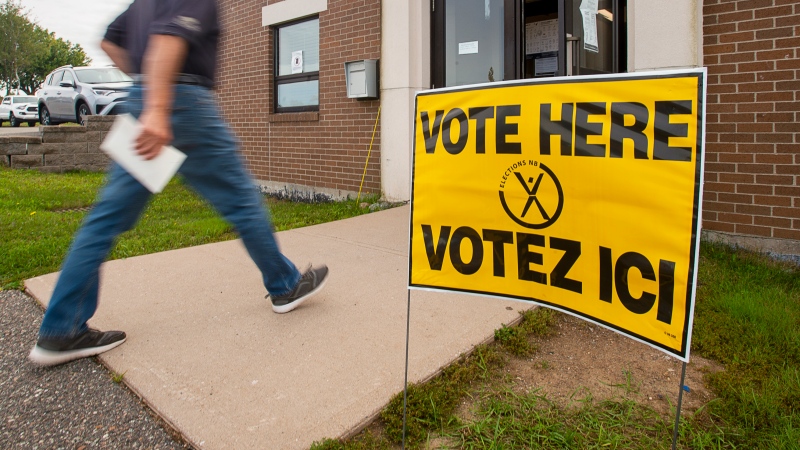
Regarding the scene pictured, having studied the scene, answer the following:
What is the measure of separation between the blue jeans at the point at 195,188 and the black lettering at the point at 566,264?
1.44 m

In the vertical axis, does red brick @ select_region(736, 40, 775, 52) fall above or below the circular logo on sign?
above

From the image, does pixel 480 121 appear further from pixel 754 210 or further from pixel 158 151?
pixel 754 210

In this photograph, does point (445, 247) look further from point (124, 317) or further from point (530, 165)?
point (124, 317)

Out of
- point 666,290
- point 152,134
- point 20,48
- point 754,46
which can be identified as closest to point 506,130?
point 666,290

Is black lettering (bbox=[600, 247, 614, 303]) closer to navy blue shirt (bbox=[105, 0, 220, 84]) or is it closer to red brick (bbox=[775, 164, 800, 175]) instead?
navy blue shirt (bbox=[105, 0, 220, 84])

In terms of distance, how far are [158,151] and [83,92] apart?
524 inches

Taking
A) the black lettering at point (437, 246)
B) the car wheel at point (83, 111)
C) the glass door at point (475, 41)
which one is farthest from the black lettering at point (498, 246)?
the car wheel at point (83, 111)

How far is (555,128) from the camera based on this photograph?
199 cm

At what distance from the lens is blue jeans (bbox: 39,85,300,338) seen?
2490 mm

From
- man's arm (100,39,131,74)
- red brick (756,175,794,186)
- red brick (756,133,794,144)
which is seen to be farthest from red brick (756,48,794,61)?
man's arm (100,39,131,74)

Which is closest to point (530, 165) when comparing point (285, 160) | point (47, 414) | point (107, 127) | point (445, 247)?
point (445, 247)

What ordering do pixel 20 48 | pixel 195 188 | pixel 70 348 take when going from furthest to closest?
pixel 20 48 < pixel 195 188 < pixel 70 348

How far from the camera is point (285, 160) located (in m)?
8.48

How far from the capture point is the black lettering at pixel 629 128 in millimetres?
1801
